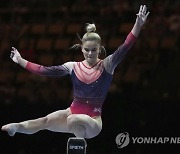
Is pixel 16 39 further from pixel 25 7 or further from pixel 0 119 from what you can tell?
pixel 0 119

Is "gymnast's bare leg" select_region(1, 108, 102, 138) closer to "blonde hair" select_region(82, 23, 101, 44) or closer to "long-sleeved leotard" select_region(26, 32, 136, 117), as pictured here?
"long-sleeved leotard" select_region(26, 32, 136, 117)

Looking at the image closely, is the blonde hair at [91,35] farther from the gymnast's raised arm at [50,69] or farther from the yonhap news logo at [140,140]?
the yonhap news logo at [140,140]

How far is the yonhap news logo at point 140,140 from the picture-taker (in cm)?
560

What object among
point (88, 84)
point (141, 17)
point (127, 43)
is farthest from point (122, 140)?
point (141, 17)

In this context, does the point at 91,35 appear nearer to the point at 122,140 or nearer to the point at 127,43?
the point at 127,43

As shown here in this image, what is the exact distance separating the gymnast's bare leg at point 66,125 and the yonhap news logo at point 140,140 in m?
1.01

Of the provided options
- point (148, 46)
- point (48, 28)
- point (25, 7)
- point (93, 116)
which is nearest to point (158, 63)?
point (148, 46)

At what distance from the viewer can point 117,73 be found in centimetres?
714

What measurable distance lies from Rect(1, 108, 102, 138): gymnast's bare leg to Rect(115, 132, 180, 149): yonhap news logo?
3.31 feet

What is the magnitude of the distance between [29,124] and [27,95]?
2079 millimetres

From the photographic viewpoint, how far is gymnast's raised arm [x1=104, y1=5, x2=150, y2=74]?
176 inches

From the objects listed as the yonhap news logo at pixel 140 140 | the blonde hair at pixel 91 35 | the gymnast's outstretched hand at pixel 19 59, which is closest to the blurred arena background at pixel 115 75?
the yonhap news logo at pixel 140 140

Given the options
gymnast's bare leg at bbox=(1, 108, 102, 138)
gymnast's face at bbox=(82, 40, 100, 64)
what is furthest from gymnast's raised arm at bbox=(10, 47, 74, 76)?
gymnast's bare leg at bbox=(1, 108, 102, 138)

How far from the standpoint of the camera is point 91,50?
4.60 meters
